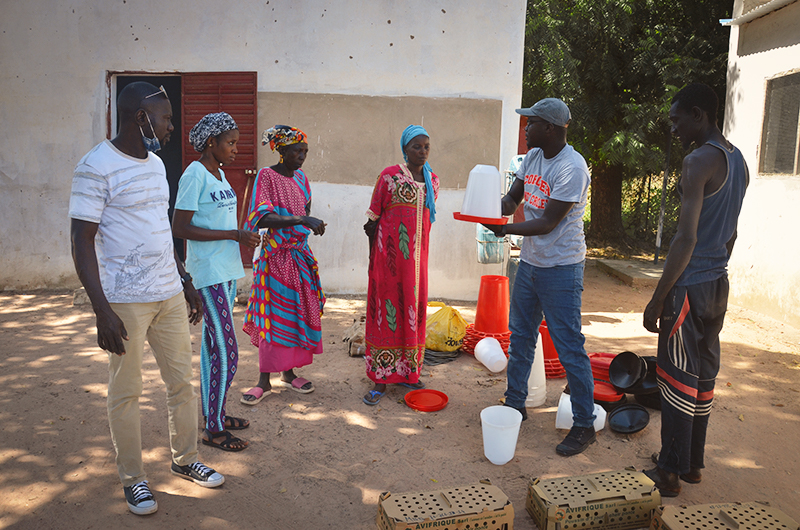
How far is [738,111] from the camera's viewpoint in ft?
23.3

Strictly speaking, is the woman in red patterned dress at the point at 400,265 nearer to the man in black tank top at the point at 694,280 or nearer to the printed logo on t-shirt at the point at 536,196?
the printed logo on t-shirt at the point at 536,196

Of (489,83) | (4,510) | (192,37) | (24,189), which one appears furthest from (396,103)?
(4,510)

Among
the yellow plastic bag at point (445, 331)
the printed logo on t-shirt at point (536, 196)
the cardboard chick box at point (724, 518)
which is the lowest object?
the cardboard chick box at point (724, 518)

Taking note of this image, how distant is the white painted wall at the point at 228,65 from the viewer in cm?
669

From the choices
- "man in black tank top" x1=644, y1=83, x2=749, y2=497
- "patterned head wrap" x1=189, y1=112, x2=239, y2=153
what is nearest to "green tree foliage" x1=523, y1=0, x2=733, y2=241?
"man in black tank top" x1=644, y1=83, x2=749, y2=497

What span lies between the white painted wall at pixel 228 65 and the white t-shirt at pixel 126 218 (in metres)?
4.53

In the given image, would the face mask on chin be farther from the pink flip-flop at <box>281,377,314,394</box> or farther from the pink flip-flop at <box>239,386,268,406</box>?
the pink flip-flop at <box>281,377,314,394</box>

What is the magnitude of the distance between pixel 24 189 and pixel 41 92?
1.24m

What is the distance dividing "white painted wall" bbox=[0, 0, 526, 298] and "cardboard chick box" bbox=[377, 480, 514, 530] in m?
4.69

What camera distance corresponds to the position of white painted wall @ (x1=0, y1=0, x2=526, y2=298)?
22.0 ft

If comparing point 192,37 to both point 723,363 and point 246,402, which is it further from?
point 723,363

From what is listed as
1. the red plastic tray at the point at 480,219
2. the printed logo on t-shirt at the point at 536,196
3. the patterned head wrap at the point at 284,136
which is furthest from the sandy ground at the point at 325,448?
the patterned head wrap at the point at 284,136

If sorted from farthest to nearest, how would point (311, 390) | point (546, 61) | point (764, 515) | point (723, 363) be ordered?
point (546, 61), point (723, 363), point (311, 390), point (764, 515)

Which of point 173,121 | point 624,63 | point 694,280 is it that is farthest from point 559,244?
point 624,63
